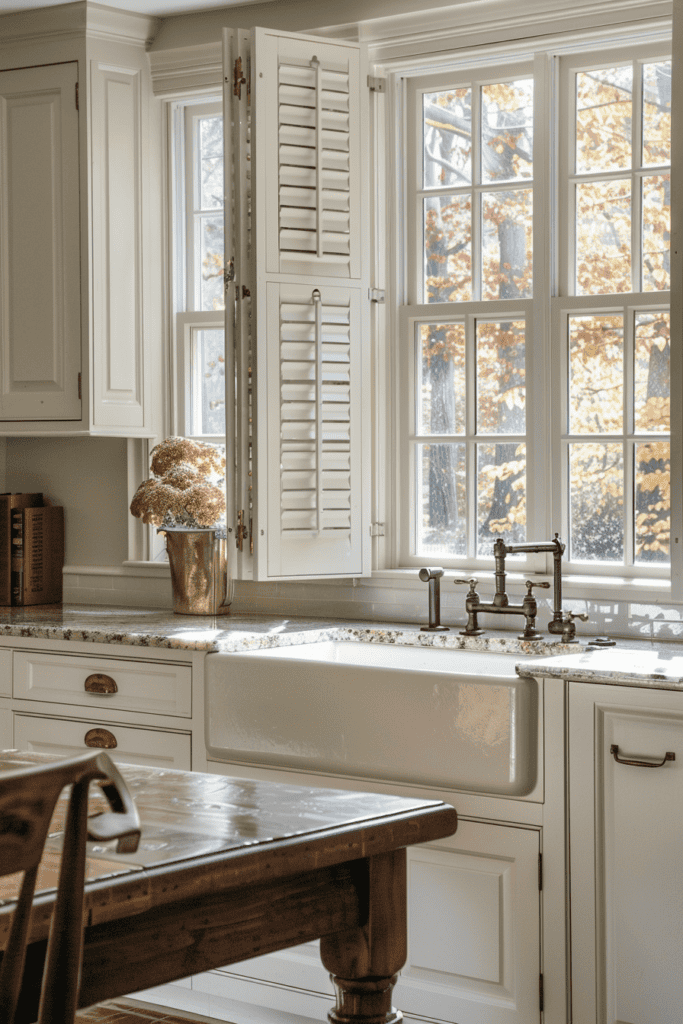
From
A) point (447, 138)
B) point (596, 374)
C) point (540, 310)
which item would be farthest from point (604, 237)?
point (447, 138)

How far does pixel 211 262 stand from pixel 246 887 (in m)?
3.12

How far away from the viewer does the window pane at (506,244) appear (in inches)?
142

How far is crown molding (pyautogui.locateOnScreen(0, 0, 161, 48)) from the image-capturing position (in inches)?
155

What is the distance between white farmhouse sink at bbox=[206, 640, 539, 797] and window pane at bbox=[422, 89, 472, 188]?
1.47 meters

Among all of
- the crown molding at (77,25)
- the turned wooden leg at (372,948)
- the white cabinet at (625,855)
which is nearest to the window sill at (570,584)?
the white cabinet at (625,855)

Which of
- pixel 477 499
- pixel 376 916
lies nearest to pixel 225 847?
pixel 376 916

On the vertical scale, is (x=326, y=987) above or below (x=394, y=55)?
below

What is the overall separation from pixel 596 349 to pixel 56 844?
2.54 m

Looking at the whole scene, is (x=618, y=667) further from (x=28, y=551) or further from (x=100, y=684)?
(x=28, y=551)

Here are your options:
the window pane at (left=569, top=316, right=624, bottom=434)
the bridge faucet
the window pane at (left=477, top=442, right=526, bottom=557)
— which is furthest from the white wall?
the window pane at (left=569, top=316, right=624, bottom=434)

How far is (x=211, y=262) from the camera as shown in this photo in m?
4.17

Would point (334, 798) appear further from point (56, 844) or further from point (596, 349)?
point (596, 349)

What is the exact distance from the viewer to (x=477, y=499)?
12.1 feet

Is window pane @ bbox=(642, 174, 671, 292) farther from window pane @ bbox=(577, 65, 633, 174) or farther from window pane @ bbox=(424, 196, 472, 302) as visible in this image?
window pane @ bbox=(424, 196, 472, 302)
